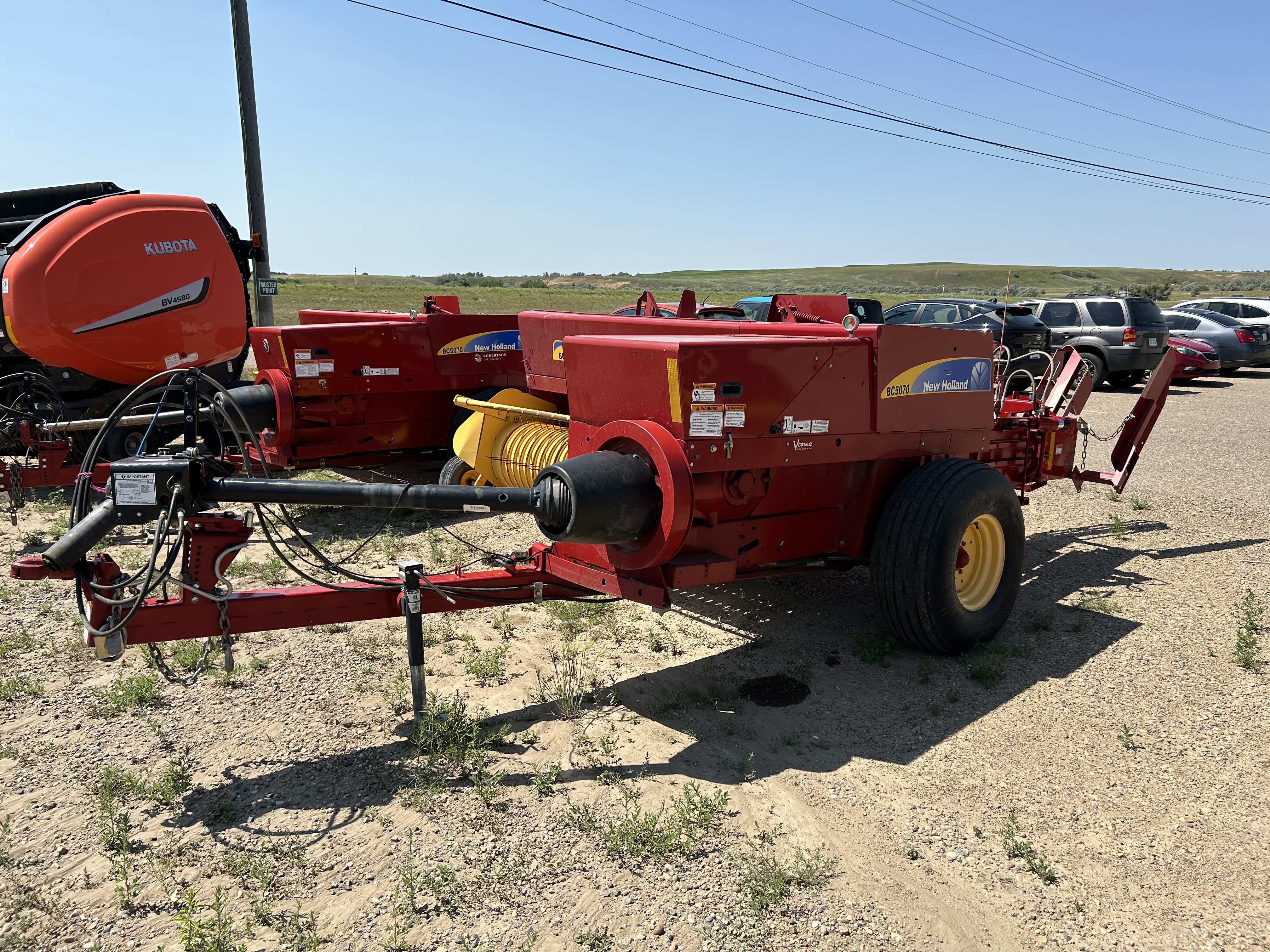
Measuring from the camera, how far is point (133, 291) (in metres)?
8.07

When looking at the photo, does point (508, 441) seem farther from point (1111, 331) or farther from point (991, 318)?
point (1111, 331)

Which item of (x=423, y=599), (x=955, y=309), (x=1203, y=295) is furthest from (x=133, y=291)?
(x=1203, y=295)

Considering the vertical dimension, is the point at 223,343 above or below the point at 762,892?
above

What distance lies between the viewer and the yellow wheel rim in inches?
196

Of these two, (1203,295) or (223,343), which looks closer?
(223,343)

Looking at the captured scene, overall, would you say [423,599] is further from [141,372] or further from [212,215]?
[212,215]

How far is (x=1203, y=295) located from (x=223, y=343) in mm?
49383

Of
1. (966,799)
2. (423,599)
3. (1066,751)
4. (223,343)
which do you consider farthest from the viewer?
(223,343)

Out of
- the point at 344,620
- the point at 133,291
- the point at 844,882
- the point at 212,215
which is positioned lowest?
the point at 844,882

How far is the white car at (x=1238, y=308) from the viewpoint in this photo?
Result: 21.1m

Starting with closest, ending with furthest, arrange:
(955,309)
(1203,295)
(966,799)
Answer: (966,799), (955,309), (1203,295)

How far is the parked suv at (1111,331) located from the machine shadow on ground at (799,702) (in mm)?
11667

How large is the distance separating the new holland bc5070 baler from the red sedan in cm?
1558

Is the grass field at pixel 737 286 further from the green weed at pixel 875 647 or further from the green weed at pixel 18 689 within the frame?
the green weed at pixel 18 689
